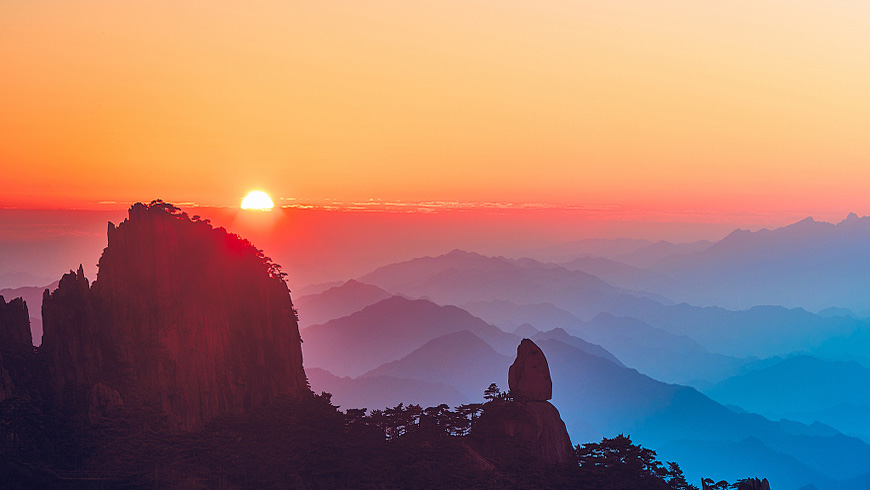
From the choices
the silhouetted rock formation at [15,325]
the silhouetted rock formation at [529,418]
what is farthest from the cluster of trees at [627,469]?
the silhouetted rock formation at [15,325]

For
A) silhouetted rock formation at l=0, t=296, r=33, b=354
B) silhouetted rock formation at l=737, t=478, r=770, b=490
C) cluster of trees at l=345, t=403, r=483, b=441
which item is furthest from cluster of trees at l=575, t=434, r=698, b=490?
silhouetted rock formation at l=0, t=296, r=33, b=354

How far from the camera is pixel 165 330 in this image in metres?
66.4

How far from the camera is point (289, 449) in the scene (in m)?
58.3

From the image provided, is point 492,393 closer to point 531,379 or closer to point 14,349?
point 531,379

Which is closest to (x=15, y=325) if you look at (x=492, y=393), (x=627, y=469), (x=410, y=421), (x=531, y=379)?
(x=410, y=421)

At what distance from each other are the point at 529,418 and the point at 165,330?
33.2 metres

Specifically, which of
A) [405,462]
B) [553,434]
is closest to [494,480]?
[405,462]

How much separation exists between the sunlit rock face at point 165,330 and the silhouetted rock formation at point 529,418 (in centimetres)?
2004

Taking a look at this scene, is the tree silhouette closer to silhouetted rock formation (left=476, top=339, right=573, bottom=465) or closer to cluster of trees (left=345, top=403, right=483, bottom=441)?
silhouetted rock formation (left=476, top=339, right=573, bottom=465)

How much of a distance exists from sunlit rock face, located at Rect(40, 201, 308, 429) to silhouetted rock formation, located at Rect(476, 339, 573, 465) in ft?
65.7

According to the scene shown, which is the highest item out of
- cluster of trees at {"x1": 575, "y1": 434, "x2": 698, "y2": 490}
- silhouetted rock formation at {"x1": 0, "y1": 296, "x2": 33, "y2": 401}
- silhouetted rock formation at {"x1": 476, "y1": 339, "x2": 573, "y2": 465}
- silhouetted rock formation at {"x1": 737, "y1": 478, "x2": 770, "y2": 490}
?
silhouetted rock formation at {"x1": 0, "y1": 296, "x2": 33, "y2": 401}

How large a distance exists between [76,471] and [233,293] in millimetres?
22885

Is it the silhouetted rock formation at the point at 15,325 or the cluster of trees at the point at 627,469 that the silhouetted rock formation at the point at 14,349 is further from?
the cluster of trees at the point at 627,469

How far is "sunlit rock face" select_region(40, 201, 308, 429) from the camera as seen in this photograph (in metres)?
64.6
